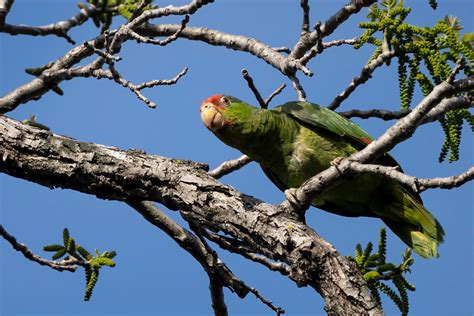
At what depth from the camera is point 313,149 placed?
4844 mm

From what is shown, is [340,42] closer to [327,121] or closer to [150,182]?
[327,121]

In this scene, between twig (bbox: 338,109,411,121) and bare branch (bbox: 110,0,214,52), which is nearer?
bare branch (bbox: 110,0,214,52)

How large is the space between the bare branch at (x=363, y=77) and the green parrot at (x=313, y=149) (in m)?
0.12

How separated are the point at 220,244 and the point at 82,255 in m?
1.00

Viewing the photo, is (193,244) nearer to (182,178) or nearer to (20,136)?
(182,178)

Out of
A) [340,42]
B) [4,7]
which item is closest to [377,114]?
[340,42]

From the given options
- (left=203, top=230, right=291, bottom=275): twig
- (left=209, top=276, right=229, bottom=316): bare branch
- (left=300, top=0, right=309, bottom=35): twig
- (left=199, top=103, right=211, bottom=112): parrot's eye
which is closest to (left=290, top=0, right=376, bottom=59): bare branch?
(left=300, top=0, right=309, bottom=35): twig

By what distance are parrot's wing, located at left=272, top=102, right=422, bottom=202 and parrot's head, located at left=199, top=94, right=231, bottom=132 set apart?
0.60 m

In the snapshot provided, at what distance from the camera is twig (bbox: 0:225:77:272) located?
13.3 ft

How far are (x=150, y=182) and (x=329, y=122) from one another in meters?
1.75

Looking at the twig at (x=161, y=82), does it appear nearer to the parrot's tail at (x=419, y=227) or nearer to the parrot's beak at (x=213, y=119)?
the parrot's beak at (x=213, y=119)

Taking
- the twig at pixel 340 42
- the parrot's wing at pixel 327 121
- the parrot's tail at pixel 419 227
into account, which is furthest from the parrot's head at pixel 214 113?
the parrot's tail at pixel 419 227

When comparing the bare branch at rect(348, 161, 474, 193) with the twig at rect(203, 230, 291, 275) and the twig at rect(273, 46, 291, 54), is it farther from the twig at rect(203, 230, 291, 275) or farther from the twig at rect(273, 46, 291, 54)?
the twig at rect(273, 46, 291, 54)

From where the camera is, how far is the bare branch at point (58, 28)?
16.7ft
